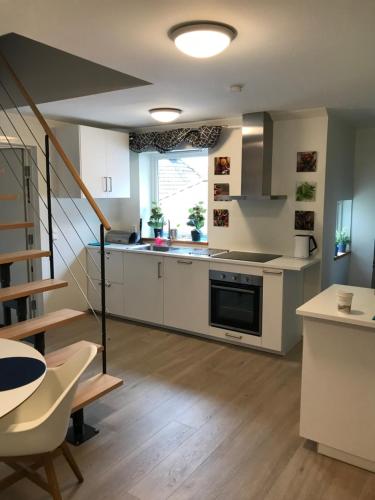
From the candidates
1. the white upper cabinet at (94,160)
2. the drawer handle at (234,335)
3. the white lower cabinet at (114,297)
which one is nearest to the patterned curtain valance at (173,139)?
the white upper cabinet at (94,160)

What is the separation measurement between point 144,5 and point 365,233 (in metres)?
4.26

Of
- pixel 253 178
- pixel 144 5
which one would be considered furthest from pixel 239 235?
pixel 144 5

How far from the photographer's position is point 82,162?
451cm

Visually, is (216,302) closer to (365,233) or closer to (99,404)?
(99,404)

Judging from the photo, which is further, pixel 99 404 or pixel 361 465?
pixel 99 404

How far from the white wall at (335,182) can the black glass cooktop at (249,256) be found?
A: 562 mm

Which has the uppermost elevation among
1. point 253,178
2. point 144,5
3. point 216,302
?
point 144,5

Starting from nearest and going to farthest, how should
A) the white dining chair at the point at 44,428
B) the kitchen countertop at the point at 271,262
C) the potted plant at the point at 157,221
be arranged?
the white dining chair at the point at 44,428 → the kitchen countertop at the point at 271,262 → the potted plant at the point at 157,221

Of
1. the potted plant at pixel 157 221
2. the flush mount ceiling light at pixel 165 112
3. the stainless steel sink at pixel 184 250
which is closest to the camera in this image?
the flush mount ceiling light at pixel 165 112

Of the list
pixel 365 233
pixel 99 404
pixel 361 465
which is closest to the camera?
pixel 361 465

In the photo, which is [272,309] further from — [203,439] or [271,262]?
[203,439]

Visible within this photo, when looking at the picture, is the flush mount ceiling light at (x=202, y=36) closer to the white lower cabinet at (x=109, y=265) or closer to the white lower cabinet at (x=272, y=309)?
the white lower cabinet at (x=272, y=309)

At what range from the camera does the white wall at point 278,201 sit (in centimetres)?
406

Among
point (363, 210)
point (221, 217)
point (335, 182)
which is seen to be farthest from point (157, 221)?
point (363, 210)
